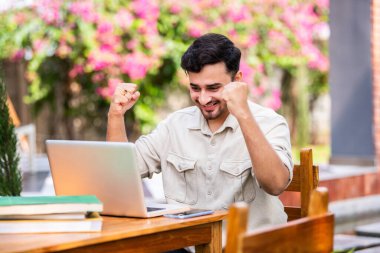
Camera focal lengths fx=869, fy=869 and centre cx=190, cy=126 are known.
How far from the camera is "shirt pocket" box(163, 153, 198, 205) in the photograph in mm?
3139

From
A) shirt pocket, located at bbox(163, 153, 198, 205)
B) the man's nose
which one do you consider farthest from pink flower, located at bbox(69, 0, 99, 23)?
the man's nose

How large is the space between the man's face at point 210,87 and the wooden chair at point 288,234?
41.4 inches

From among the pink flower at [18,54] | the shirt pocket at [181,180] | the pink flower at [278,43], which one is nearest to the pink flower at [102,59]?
the pink flower at [18,54]

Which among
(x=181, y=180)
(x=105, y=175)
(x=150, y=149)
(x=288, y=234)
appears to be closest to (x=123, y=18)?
(x=150, y=149)

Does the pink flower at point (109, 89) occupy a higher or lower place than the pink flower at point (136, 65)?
lower

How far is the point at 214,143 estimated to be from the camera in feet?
10.3

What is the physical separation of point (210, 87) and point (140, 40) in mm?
7677

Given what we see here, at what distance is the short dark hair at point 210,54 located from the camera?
10.1ft

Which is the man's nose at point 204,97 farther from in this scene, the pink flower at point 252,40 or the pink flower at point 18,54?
the pink flower at point 18,54

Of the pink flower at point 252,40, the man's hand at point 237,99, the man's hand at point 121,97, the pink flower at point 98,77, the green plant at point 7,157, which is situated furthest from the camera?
the pink flower at point 98,77

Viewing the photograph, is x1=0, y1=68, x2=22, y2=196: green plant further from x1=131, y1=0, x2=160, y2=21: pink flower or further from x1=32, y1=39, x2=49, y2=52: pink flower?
x1=32, y1=39, x2=49, y2=52: pink flower

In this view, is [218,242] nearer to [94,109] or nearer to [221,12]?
[221,12]

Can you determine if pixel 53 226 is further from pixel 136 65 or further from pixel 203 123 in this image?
pixel 136 65

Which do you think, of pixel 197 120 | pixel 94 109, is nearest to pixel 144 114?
pixel 94 109
